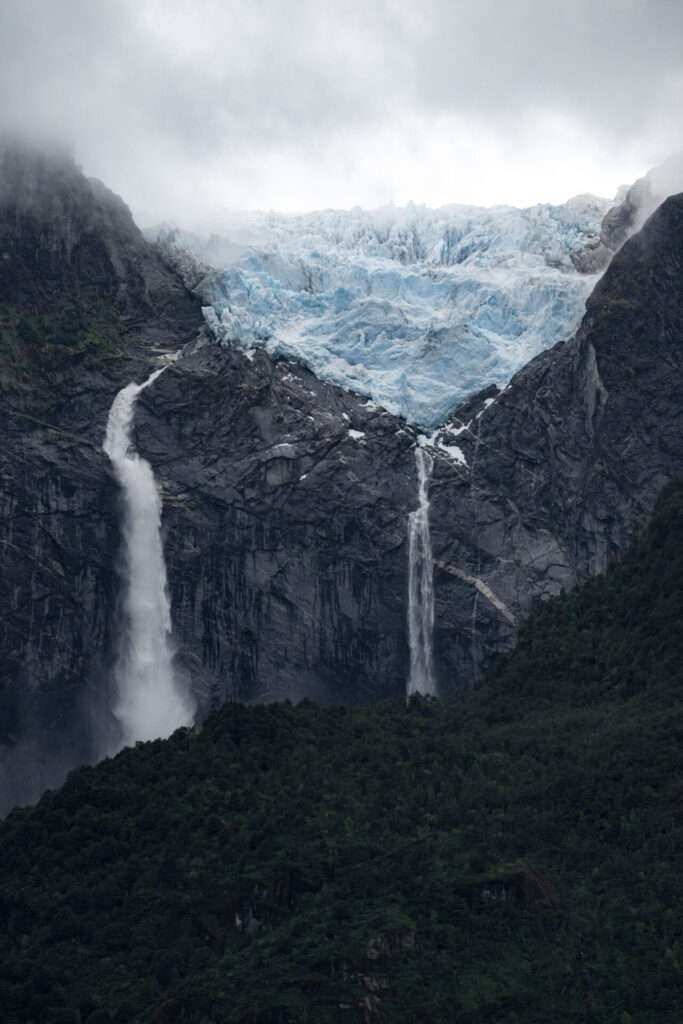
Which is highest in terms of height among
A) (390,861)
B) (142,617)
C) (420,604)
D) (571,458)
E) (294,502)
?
(571,458)

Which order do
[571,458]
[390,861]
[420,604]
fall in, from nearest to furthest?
1. [390,861]
2. [420,604]
3. [571,458]

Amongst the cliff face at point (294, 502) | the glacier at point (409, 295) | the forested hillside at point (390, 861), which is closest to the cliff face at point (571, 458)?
the cliff face at point (294, 502)

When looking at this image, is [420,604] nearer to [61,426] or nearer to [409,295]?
[409,295]

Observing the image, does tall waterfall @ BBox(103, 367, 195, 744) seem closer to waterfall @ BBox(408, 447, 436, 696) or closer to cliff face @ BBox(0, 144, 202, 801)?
cliff face @ BBox(0, 144, 202, 801)

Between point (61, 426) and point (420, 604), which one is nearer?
point (420, 604)

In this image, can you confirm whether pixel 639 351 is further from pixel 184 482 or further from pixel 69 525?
pixel 69 525

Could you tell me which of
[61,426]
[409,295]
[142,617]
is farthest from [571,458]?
[61,426]
